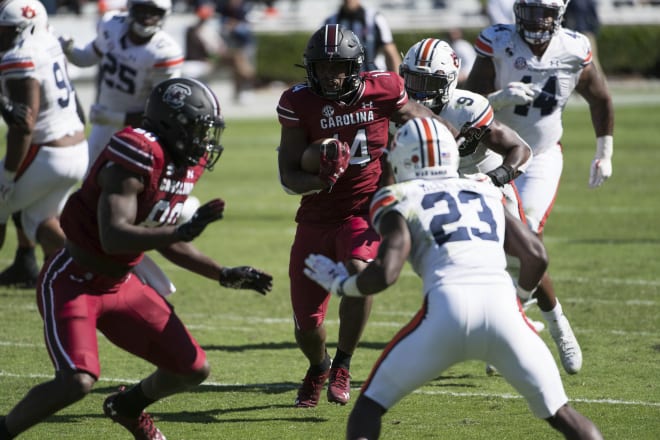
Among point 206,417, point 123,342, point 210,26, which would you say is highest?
point 123,342

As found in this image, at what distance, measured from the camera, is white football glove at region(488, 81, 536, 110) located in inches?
267

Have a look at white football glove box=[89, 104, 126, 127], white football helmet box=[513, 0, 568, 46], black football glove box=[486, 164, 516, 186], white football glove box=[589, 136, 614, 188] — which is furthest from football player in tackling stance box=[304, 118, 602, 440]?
white football glove box=[89, 104, 126, 127]

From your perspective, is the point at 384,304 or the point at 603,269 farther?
the point at 603,269

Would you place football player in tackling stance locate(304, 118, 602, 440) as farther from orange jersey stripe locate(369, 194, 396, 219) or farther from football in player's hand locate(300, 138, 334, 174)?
football in player's hand locate(300, 138, 334, 174)

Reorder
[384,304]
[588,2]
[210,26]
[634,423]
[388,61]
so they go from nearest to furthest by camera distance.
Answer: [634,423] < [384,304] < [388,61] < [588,2] < [210,26]

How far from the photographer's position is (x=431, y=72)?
5.86m

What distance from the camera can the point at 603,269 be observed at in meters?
9.04

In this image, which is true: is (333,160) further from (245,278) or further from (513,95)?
(513,95)

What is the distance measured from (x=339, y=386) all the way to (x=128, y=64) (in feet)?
13.3

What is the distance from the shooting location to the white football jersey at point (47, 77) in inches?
295

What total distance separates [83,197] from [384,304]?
3.92 m

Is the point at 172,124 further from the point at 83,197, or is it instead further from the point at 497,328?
the point at 497,328

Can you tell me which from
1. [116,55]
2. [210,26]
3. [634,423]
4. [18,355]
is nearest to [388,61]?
[116,55]

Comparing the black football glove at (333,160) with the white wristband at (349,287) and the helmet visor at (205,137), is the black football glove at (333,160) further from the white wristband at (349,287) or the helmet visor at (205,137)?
the white wristband at (349,287)
